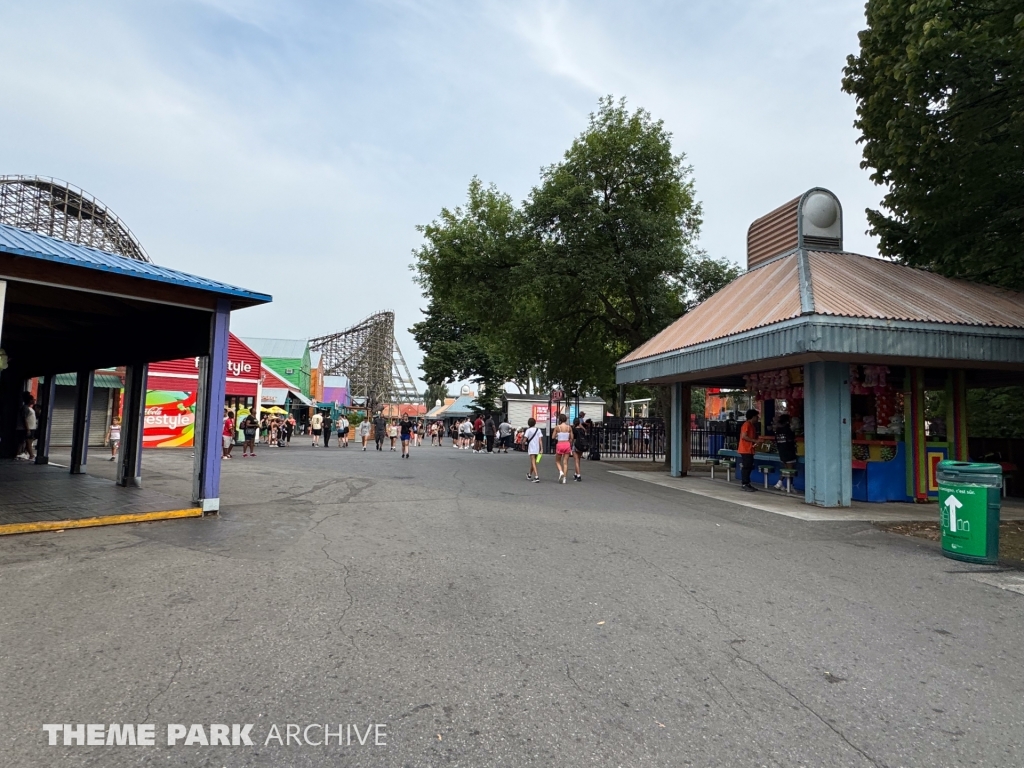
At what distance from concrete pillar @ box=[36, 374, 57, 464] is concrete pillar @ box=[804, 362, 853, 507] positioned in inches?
707

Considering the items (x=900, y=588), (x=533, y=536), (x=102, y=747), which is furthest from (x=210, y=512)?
(x=900, y=588)

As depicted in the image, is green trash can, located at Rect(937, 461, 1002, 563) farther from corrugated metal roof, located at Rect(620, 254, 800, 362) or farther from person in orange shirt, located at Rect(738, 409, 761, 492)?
person in orange shirt, located at Rect(738, 409, 761, 492)

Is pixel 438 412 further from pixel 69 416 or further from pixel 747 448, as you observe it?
pixel 747 448

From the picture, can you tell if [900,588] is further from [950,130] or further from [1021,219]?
[1021,219]

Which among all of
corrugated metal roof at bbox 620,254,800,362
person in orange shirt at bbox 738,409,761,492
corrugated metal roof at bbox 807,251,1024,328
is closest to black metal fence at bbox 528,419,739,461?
corrugated metal roof at bbox 620,254,800,362

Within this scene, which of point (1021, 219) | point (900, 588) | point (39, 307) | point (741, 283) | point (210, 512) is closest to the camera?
point (900, 588)

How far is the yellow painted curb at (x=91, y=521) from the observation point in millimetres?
7191

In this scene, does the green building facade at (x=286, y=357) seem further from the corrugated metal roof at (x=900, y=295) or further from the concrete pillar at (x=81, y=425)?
the corrugated metal roof at (x=900, y=295)

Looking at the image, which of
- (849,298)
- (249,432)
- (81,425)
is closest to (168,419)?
(249,432)

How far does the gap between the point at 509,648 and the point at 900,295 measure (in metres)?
11.1

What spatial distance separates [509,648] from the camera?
3949mm

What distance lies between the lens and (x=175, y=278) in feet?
26.8

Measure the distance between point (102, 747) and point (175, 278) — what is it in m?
6.71

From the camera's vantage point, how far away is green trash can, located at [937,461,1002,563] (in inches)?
261
